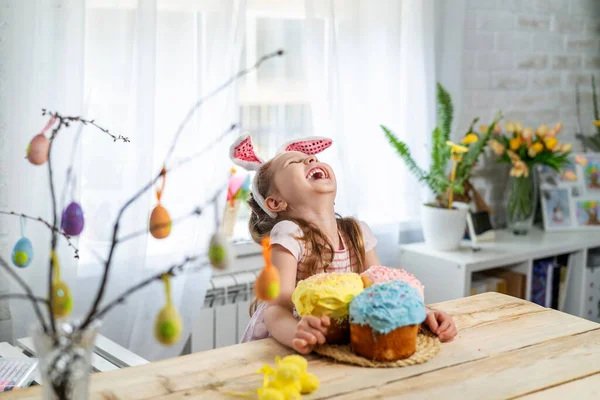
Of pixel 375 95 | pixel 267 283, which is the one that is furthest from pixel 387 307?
pixel 375 95

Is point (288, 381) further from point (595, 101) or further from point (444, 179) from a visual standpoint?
point (595, 101)

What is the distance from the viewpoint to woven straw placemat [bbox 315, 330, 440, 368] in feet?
4.26

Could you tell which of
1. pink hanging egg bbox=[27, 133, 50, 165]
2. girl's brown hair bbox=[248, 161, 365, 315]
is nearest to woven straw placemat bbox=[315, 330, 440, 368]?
girl's brown hair bbox=[248, 161, 365, 315]

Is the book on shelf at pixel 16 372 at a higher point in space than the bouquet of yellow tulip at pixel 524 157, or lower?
lower

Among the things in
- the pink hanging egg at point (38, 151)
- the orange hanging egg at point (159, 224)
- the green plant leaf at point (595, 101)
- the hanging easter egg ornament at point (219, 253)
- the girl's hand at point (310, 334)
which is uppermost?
the green plant leaf at point (595, 101)

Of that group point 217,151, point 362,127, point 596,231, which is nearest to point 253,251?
point 217,151

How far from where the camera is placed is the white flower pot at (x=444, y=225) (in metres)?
2.93

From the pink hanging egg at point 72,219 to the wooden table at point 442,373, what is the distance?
1.13 ft

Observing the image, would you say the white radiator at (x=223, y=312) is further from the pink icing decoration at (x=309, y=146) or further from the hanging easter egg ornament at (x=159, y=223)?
the hanging easter egg ornament at (x=159, y=223)

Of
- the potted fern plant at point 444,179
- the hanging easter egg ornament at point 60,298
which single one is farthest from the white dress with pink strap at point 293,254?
the potted fern plant at point 444,179

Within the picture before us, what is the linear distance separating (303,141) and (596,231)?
82.1 inches

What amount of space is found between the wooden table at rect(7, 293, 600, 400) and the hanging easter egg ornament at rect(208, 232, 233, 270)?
336 millimetres

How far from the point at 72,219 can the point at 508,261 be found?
2.35m

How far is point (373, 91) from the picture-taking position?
2953 millimetres
